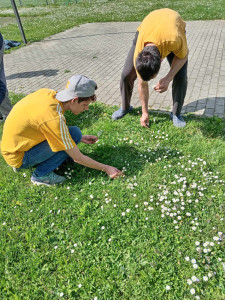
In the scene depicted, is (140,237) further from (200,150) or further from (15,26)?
(15,26)

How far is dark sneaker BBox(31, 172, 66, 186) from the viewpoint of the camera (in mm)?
3051

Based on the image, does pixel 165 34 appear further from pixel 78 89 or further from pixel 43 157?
pixel 43 157

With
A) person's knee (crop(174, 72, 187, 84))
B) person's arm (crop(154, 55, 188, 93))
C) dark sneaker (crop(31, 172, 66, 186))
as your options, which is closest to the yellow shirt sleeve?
dark sneaker (crop(31, 172, 66, 186))

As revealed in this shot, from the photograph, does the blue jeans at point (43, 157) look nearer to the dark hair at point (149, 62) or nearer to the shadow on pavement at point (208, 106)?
the dark hair at point (149, 62)

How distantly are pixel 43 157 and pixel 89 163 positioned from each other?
571 millimetres

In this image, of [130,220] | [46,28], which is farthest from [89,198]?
[46,28]

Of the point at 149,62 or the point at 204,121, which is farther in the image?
the point at 204,121

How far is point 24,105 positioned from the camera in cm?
254

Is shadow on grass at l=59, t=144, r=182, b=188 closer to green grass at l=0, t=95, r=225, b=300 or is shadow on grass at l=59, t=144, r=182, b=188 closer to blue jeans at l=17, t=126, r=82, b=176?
green grass at l=0, t=95, r=225, b=300

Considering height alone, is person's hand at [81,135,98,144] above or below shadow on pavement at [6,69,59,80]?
above

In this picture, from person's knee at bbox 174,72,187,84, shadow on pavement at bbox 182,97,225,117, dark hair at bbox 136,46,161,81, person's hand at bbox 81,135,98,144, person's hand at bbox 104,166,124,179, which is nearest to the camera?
dark hair at bbox 136,46,161,81

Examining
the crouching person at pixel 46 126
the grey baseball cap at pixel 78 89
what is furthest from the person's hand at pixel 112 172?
the grey baseball cap at pixel 78 89

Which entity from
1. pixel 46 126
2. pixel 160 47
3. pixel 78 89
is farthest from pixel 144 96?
pixel 46 126

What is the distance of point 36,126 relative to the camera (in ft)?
8.34
